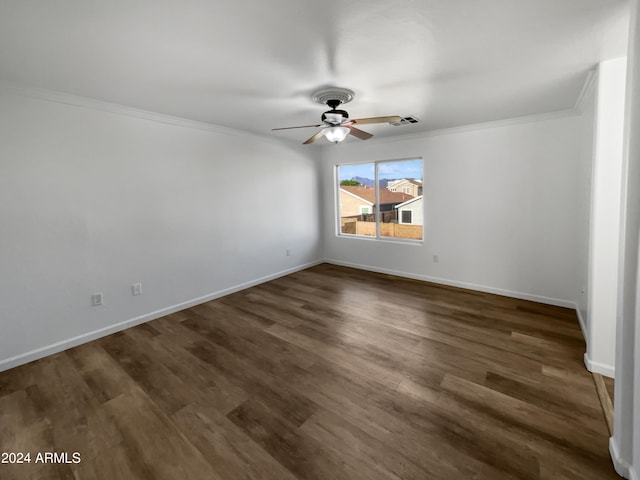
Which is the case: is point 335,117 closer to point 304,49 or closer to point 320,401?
point 304,49

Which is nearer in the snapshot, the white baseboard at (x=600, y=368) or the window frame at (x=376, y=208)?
the white baseboard at (x=600, y=368)

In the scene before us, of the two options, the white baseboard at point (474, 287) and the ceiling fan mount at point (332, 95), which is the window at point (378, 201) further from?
the ceiling fan mount at point (332, 95)

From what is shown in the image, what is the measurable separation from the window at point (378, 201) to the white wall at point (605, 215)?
8.10 ft

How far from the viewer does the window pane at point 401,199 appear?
457 cm

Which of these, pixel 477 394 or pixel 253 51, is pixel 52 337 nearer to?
pixel 253 51

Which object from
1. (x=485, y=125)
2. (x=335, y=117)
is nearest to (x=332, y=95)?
(x=335, y=117)

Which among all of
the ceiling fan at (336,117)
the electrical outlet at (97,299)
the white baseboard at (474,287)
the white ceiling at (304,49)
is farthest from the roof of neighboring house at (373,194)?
the electrical outlet at (97,299)

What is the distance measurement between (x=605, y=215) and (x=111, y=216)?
4.40 meters

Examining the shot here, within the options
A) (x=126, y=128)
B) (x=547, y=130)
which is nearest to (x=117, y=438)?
(x=126, y=128)

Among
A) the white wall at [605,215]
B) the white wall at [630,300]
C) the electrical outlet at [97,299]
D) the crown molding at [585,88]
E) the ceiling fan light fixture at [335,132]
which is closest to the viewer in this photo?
the white wall at [630,300]

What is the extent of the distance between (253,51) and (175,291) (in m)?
2.90

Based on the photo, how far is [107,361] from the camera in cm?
249

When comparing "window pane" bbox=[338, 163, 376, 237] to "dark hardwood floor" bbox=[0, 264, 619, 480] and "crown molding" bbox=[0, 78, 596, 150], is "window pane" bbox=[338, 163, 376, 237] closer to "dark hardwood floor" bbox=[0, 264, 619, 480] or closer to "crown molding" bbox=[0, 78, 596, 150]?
"crown molding" bbox=[0, 78, 596, 150]

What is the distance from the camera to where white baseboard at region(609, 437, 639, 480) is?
1.32 metres
